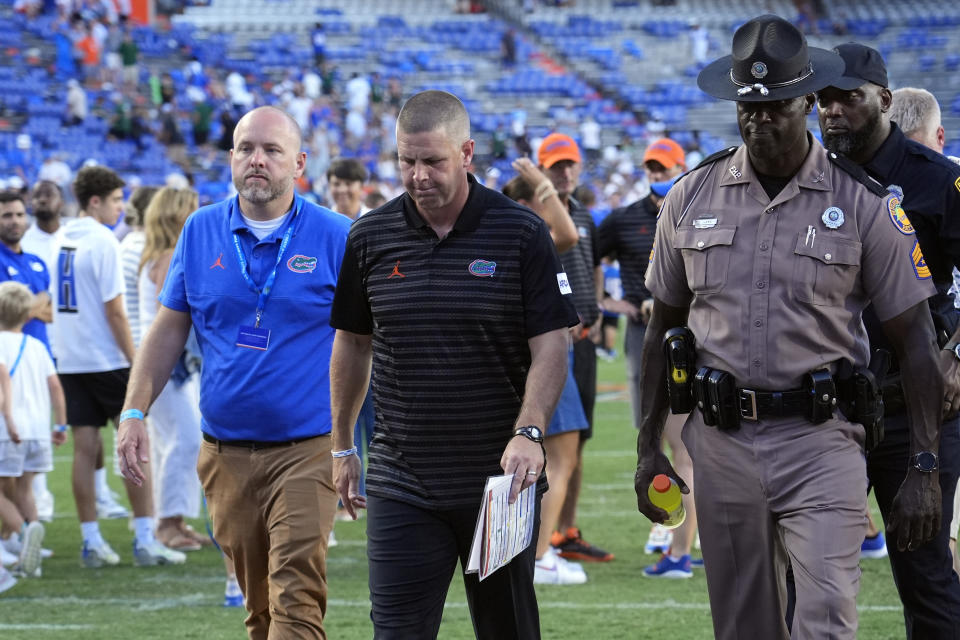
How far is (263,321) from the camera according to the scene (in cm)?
494

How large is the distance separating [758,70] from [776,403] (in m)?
0.99

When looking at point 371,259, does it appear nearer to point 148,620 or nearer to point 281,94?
point 148,620

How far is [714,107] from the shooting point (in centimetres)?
4141

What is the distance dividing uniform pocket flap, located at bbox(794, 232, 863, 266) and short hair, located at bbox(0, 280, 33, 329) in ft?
18.8

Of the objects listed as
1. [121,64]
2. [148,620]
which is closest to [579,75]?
[121,64]

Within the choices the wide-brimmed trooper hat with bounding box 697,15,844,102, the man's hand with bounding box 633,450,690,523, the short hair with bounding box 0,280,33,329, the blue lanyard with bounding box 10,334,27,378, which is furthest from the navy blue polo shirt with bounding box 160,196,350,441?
the short hair with bounding box 0,280,33,329

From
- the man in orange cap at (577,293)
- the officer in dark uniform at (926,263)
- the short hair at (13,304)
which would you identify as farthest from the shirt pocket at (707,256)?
the short hair at (13,304)

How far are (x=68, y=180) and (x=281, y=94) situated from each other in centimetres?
1073

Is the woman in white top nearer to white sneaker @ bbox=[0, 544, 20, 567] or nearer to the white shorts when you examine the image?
the white shorts

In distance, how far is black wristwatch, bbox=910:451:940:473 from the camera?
13.4 feet

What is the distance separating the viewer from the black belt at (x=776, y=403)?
13.0 ft

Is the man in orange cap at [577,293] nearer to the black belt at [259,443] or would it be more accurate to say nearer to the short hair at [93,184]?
the short hair at [93,184]

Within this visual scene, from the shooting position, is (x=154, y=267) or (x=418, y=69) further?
(x=418, y=69)

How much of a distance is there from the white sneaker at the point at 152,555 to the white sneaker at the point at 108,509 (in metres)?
1.92
